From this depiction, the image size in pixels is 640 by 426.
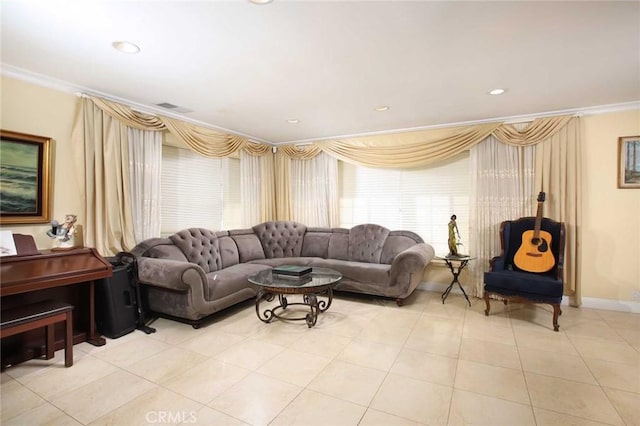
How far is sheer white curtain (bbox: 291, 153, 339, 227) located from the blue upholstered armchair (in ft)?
8.10

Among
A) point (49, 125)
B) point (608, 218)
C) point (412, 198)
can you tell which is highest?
point (49, 125)

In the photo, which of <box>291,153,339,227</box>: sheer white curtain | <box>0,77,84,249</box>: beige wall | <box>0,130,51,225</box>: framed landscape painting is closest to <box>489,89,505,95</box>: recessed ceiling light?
<box>291,153,339,227</box>: sheer white curtain

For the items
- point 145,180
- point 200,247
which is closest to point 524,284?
point 200,247

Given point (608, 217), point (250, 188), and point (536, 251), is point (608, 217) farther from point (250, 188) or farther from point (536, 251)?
point (250, 188)

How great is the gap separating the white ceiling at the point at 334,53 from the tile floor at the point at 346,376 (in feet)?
7.77

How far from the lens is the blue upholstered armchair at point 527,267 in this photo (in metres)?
3.07

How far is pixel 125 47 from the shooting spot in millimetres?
2242

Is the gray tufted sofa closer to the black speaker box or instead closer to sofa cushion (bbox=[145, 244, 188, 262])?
sofa cushion (bbox=[145, 244, 188, 262])

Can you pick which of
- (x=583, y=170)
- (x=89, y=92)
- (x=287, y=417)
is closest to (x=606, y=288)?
(x=583, y=170)

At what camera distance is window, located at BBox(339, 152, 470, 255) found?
173 inches

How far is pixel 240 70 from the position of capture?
104 inches

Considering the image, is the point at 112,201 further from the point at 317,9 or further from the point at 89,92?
the point at 317,9

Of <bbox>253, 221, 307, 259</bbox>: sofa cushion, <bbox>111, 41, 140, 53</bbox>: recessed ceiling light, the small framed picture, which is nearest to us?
<bbox>111, 41, 140, 53</bbox>: recessed ceiling light

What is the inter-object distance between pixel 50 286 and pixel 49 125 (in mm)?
1518
